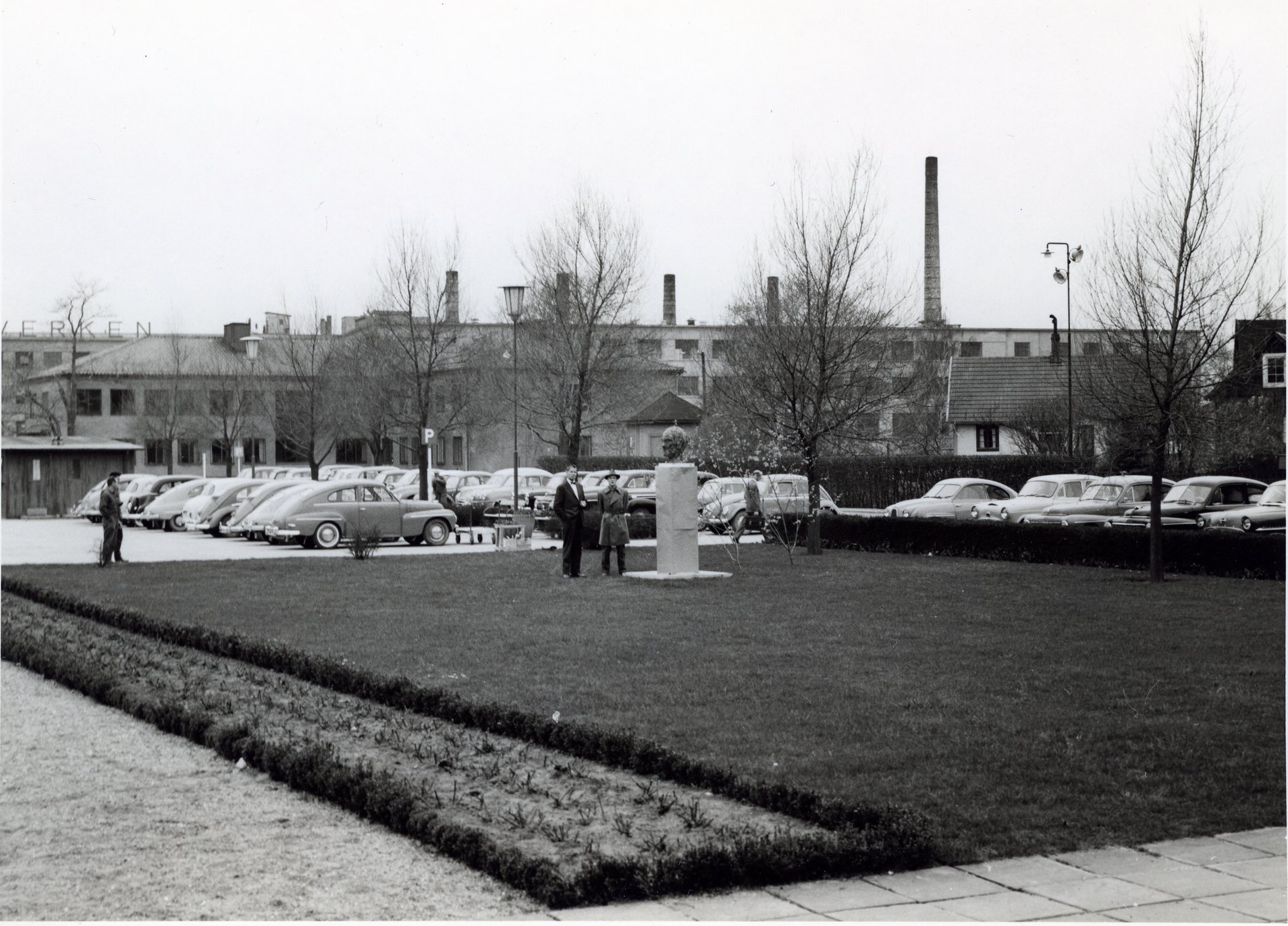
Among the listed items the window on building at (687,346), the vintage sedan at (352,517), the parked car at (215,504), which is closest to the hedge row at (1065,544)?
the vintage sedan at (352,517)

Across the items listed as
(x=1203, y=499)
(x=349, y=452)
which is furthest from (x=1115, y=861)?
(x=349, y=452)

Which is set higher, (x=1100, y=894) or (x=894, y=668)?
(x=894, y=668)

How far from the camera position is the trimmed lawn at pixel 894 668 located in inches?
308

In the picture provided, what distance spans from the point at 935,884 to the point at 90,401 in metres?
72.0

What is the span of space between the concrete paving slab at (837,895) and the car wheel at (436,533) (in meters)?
26.0

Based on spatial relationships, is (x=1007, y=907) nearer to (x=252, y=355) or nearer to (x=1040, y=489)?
(x=1040, y=489)

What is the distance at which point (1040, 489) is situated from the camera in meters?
34.2

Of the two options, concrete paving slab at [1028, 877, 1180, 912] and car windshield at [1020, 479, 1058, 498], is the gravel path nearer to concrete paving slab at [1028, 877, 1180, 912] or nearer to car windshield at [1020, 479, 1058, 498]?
concrete paving slab at [1028, 877, 1180, 912]

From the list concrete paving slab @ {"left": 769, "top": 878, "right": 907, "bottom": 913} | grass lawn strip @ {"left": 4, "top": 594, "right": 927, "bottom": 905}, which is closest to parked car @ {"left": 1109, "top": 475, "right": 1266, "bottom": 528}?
grass lawn strip @ {"left": 4, "top": 594, "right": 927, "bottom": 905}

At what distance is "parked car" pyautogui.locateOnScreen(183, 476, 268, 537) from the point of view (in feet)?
121

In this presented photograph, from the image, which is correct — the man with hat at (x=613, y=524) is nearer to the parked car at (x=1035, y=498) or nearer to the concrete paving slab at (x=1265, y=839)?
the parked car at (x=1035, y=498)

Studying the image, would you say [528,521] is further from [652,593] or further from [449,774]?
[449,774]

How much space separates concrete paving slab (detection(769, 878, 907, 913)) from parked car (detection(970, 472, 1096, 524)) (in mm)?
27127

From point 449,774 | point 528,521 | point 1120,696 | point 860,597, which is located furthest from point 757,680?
point 528,521
